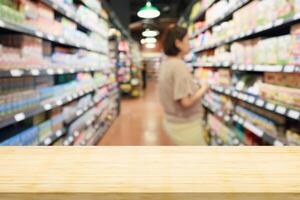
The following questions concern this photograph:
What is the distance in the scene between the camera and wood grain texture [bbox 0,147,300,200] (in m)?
0.72

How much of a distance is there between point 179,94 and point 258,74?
4.37ft

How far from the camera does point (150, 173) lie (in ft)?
2.71

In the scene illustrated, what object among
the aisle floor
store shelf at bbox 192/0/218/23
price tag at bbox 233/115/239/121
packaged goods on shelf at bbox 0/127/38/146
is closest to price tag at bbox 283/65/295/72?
price tag at bbox 233/115/239/121

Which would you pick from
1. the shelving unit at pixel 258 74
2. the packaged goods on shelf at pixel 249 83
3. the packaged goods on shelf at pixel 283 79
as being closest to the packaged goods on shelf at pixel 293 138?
the shelving unit at pixel 258 74

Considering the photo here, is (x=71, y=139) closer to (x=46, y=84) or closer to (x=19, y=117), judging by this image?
(x=46, y=84)

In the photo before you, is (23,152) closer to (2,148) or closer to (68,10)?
(2,148)

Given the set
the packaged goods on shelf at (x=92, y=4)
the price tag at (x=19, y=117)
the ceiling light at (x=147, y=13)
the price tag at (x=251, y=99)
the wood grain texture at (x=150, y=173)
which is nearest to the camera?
the wood grain texture at (x=150, y=173)

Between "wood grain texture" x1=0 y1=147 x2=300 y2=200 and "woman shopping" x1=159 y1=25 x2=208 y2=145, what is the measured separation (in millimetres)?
1927

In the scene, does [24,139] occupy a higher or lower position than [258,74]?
lower

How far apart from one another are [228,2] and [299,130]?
2240 mm

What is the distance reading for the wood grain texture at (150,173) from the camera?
72cm

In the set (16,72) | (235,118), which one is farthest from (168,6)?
(16,72)

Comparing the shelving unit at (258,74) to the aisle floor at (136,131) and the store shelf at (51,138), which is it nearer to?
the aisle floor at (136,131)

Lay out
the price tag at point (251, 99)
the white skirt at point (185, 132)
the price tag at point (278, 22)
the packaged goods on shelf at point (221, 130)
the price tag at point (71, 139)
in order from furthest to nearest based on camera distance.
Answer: the packaged goods on shelf at point (221, 130), the price tag at point (71, 139), the price tag at point (251, 99), the white skirt at point (185, 132), the price tag at point (278, 22)
